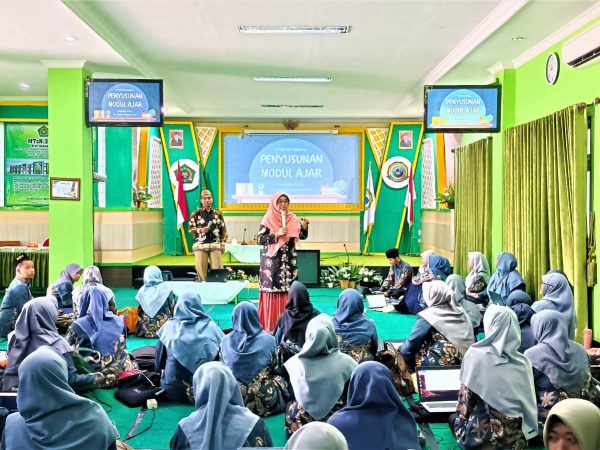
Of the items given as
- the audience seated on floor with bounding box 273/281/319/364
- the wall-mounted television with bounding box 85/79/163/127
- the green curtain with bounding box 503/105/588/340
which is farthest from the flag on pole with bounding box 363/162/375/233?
the audience seated on floor with bounding box 273/281/319/364

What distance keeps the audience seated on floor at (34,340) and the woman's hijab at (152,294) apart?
2166 mm

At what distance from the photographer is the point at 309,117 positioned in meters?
12.6

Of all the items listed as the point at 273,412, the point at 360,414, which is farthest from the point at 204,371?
the point at 273,412

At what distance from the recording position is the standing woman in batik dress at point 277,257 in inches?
240

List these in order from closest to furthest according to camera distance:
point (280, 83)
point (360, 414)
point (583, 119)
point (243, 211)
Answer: point (360, 414) < point (583, 119) < point (280, 83) < point (243, 211)

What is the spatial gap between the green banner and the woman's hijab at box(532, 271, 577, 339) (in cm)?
792

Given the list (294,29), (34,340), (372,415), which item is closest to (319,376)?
(372,415)

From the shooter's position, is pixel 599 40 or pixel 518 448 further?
pixel 599 40

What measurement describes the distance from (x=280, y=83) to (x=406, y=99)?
2508 mm

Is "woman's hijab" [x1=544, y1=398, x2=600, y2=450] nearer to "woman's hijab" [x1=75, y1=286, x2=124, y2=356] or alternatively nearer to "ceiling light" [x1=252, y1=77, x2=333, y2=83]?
"woman's hijab" [x1=75, y1=286, x2=124, y2=356]

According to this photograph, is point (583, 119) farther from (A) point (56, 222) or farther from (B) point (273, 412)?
(A) point (56, 222)

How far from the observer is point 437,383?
398 centimetres

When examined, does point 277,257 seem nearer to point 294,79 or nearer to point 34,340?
point 34,340

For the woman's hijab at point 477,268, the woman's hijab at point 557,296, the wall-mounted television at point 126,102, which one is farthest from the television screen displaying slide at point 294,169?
the woman's hijab at point 557,296
